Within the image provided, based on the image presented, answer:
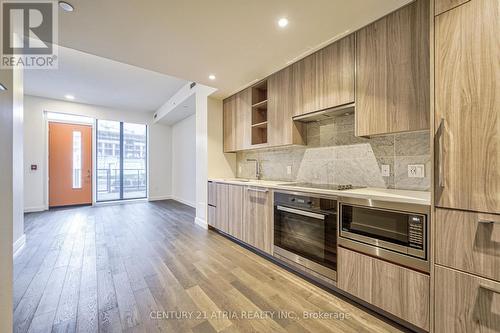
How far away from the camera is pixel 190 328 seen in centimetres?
151

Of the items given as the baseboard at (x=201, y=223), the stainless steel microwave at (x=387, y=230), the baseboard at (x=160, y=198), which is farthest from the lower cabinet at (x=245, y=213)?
the baseboard at (x=160, y=198)

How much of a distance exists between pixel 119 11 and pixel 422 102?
8.19 ft

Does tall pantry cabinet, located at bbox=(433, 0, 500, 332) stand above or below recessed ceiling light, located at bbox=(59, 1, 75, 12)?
below

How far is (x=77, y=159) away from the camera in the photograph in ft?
20.0

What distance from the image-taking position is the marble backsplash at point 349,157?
1839mm

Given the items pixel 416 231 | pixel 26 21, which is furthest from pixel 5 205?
pixel 416 231

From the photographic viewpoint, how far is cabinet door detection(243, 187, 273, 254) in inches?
99.6

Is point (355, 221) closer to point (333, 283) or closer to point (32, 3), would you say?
point (333, 283)

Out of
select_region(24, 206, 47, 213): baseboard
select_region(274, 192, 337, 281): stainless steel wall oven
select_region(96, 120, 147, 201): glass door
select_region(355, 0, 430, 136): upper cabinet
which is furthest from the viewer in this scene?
select_region(96, 120, 147, 201): glass door

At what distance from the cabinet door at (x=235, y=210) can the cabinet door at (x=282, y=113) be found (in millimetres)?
857

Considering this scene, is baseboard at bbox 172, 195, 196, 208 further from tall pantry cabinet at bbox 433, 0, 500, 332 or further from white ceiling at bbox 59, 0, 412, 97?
tall pantry cabinet at bbox 433, 0, 500, 332

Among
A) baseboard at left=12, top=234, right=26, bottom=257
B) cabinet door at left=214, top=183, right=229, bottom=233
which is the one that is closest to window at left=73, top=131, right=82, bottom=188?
baseboard at left=12, top=234, right=26, bottom=257

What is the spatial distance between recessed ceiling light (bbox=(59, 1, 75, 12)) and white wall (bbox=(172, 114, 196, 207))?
4.39 meters

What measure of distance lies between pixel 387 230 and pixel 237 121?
2678 millimetres
